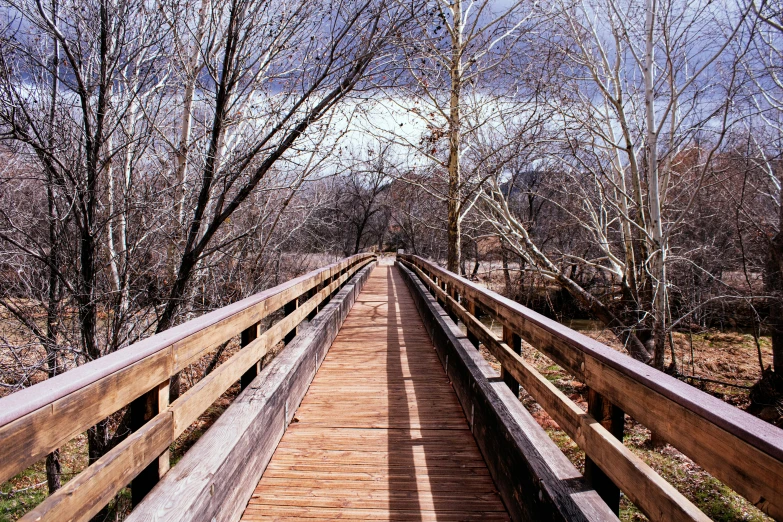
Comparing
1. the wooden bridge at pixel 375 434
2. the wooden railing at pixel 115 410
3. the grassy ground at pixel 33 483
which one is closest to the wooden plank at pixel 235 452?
the wooden bridge at pixel 375 434

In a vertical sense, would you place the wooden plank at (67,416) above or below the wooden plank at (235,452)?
above

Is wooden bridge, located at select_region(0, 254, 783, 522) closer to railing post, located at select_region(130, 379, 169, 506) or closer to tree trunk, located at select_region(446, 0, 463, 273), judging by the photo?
railing post, located at select_region(130, 379, 169, 506)

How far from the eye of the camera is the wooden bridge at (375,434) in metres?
1.33

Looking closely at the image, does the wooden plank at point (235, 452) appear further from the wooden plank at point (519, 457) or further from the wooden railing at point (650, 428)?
the wooden railing at point (650, 428)

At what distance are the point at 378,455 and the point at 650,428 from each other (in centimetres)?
213

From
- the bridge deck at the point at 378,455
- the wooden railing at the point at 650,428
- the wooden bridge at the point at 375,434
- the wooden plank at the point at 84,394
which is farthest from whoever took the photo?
the bridge deck at the point at 378,455

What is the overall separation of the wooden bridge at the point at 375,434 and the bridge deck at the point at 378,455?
1 centimetres

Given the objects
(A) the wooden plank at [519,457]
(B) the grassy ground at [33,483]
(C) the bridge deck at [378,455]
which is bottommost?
(B) the grassy ground at [33,483]

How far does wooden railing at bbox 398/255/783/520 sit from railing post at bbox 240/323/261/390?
1.91m

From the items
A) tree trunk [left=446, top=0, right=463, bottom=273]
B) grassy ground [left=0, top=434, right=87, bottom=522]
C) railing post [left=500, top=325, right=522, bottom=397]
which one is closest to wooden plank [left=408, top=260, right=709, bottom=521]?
railing post [left=500, top=325, right=522, bottom=397]

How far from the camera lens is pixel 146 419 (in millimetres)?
1996

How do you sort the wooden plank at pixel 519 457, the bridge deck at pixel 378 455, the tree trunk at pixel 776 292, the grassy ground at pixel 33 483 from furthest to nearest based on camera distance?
the tree trunk at pixel 776 292 < the grassy ground at pixel 33 483 < the bridge deck at pixel 378 455 < the wooden plank at pixel 519 457

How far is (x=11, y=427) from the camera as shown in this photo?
119 centimetres

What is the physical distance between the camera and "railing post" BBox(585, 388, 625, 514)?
6.24 ft
